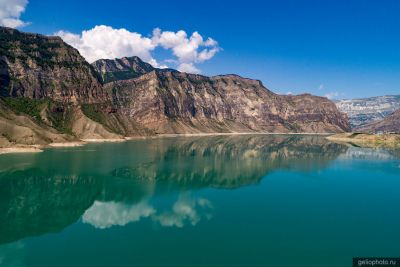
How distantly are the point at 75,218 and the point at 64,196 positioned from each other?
23100mm

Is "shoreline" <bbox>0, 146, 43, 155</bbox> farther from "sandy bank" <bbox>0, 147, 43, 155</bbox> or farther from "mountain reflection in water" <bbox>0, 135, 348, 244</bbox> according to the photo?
"mountain reflection in water" <bbox>0, 135, 348, 244</bbox>

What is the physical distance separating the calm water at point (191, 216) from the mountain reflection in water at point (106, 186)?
0.32 metres

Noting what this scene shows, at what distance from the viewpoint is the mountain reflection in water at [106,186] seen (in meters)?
73.8

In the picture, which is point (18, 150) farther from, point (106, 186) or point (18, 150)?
point (106, 186)

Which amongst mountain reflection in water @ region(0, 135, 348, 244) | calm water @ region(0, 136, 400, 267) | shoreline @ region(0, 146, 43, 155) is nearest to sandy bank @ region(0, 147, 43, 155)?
shoreline @ region(0, 146, 43, 155)

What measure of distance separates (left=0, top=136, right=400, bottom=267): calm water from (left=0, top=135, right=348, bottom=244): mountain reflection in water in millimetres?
322

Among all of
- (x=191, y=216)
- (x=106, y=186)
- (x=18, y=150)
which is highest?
(x=18, y=150)

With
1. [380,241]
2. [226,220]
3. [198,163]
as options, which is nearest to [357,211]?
[380,241]

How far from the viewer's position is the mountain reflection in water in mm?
73812

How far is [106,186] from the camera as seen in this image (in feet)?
359

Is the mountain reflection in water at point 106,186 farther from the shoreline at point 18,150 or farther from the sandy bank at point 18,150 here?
the shoreline at point 18,150

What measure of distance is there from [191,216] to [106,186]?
4299 cm

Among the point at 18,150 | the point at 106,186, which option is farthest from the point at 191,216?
the point at 18,150

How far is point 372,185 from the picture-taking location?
120 meters
